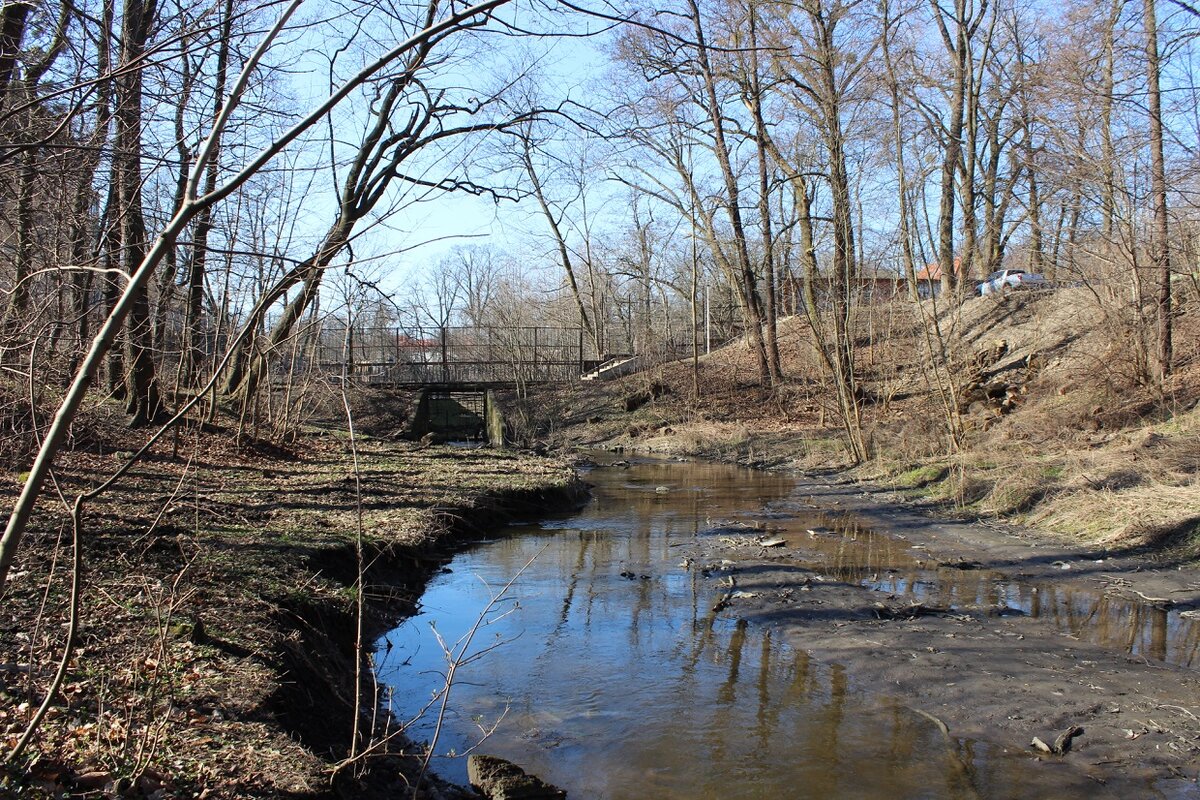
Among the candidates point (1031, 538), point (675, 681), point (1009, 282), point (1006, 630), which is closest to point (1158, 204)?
point (1031, 538)

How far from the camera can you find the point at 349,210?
16.4 m

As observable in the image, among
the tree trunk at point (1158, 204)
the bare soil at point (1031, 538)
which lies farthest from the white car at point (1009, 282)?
the tree trunk at point (1158, 204)

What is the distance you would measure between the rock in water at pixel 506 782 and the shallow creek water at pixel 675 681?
0.21 metres

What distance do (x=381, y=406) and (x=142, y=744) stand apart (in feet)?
86.2

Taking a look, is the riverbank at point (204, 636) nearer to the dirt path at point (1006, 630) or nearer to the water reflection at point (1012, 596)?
the dirt path at point (1006, 630)

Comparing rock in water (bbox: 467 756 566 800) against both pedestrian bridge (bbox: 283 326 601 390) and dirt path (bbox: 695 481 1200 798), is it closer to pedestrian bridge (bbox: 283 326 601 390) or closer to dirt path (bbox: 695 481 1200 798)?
dirt path (bbox: 695 481 1200 798)

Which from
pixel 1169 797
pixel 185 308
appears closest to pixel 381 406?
pixel 185 308

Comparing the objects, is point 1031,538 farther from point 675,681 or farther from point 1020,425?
point 675,681

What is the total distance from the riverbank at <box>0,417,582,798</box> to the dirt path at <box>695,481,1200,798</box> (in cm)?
354

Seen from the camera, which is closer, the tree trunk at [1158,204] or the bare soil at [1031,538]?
the bare soil at [1031,538]

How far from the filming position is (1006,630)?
744 cm

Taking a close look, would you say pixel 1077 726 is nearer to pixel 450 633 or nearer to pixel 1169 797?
pixel 1169 797

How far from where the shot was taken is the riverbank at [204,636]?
3562 millimetres

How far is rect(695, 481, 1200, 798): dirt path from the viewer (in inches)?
210
